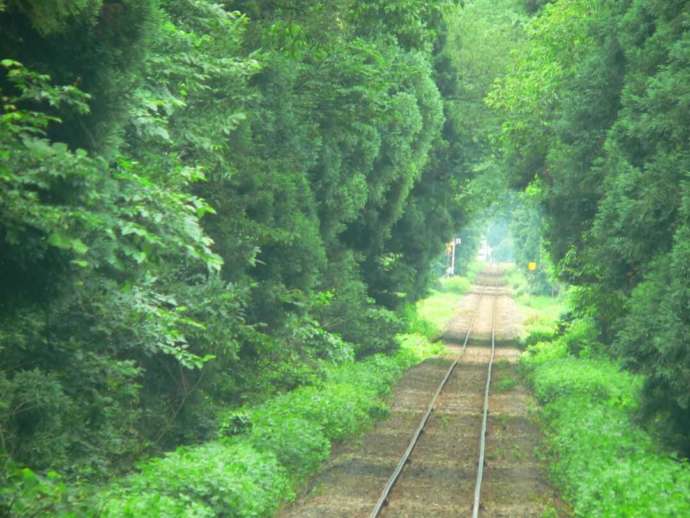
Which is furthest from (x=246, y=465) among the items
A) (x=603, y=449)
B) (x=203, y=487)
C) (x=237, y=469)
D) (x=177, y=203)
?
(x=603, y=449)

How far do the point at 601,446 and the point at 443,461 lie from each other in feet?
8.37

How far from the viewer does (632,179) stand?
1575 cm

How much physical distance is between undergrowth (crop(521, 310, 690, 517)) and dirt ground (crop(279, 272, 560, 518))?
48 cm

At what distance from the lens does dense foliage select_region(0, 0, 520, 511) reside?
28.0ft

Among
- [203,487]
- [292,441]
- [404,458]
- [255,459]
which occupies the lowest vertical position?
[404,458]

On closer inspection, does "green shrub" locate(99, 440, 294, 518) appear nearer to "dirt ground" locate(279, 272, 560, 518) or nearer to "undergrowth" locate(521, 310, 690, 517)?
"dirt ground" locate(279, 272, 560, 518)

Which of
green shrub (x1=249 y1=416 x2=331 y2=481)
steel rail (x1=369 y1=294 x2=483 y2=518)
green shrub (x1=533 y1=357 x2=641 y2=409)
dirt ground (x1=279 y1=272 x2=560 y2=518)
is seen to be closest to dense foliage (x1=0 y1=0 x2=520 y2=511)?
green shrub (x1=249 y1=416 x2=331 y2=481)

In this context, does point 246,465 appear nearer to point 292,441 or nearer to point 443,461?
point 292,441

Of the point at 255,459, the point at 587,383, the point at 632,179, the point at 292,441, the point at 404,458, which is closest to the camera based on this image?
the point at 255,459

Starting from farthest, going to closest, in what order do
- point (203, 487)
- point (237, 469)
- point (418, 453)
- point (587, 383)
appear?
point (587, 383) < point (418, 453) < point (237, 469) < point (203, 487)

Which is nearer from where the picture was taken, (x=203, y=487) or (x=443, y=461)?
(x=203, y=487)

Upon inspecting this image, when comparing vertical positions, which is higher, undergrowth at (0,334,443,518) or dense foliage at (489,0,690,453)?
Answer: dense foliage at (489,0,690,453)

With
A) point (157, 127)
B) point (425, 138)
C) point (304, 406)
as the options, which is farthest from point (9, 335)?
point (425, 138)

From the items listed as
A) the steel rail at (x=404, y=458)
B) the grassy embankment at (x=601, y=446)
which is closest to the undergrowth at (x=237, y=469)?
the steel rail at (x=404, y=458)
